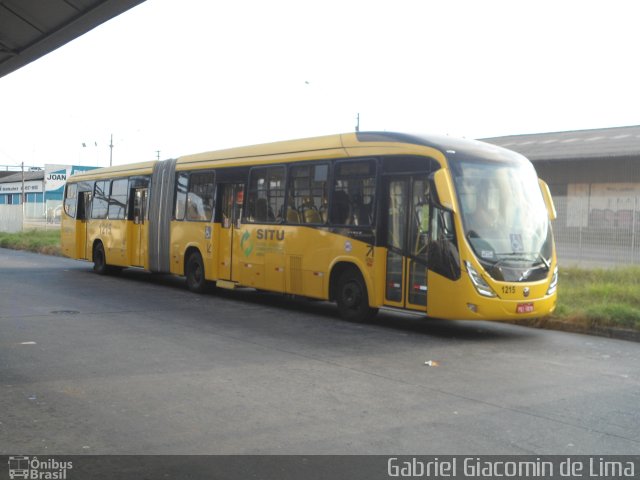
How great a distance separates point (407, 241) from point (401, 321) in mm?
2107

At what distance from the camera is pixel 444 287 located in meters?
11.3

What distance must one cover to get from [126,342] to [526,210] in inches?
261

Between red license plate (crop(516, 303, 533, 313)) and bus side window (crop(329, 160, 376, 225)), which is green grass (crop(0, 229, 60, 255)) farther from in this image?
red license plate (crop(516, 303, 533, 313))

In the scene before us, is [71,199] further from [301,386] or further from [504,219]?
[301,386]

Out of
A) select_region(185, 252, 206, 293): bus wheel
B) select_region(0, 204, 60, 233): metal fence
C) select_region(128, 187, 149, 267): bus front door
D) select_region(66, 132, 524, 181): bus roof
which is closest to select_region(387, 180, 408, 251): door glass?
select_region(66, 132, 524, 181): bus roof

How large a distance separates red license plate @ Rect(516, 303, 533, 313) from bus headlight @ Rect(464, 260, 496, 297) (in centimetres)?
48

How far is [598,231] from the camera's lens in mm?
18906

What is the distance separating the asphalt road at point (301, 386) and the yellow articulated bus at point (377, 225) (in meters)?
0.72

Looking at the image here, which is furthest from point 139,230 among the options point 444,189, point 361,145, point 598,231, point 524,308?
point 598,231

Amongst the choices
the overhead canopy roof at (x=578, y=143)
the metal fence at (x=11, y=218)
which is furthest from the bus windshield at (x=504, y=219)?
the metal fence at (x=11, y=218)

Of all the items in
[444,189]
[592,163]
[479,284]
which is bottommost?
[479,284]

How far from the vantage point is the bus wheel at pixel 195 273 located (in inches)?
682

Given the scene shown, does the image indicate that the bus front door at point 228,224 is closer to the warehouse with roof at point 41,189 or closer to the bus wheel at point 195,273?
the bus wheel at point 195,273

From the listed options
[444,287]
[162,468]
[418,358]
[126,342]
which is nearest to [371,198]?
[444,287]
